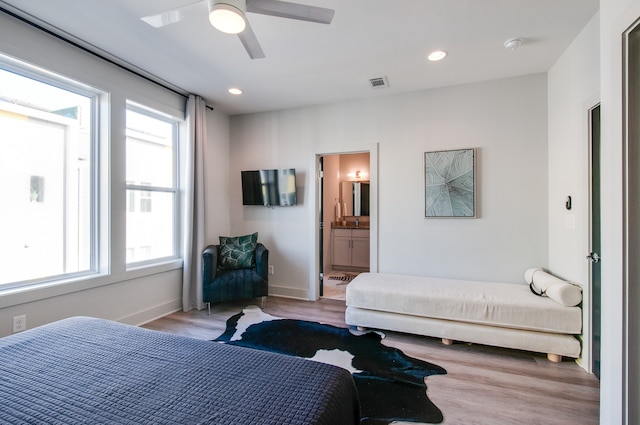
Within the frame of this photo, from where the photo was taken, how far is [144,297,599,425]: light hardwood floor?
5.58ft

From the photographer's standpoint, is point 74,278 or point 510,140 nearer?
point 74,278

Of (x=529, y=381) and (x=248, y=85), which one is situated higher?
(x=248, y=85)

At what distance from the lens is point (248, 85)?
3.29 m

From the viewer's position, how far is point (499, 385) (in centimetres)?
200

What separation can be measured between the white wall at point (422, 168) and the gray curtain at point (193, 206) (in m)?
0.79

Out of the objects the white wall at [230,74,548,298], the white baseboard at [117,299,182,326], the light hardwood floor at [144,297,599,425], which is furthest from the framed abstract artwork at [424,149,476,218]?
the white baseboard at [117,299,182,326]

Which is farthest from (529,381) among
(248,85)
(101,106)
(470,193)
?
(101,106)

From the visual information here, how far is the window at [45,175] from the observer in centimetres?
222

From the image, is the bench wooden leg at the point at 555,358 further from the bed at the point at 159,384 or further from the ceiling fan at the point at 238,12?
the ceiling fan at the point at 238,12

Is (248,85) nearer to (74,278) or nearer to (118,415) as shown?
(74,278)

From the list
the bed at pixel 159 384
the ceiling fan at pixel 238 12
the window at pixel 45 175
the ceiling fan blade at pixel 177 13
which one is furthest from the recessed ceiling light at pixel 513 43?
the window at pixel 45 175

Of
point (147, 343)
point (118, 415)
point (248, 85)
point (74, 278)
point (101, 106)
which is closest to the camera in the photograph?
point (118, 415)

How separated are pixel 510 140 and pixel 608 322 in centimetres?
223

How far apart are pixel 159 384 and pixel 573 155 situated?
3283mm
